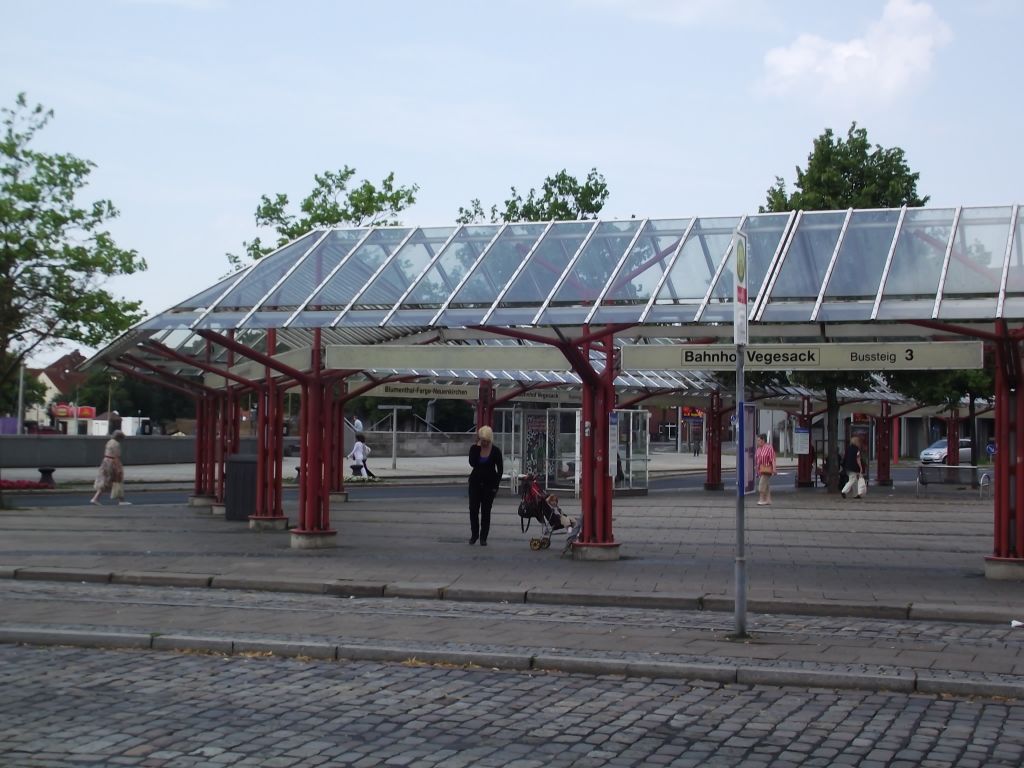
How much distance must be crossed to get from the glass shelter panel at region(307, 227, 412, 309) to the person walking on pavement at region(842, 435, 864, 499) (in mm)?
18407

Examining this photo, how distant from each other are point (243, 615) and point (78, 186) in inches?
941

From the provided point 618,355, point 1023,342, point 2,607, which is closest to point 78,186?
point 618,355

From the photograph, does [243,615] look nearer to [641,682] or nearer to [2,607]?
[2,607]

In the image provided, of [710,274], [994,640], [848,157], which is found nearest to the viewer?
[994,640]

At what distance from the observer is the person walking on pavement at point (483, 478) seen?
19.3 metres

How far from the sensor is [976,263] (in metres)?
15.9

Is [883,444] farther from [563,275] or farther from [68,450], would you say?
[68,450]

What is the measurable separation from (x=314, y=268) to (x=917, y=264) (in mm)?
8801

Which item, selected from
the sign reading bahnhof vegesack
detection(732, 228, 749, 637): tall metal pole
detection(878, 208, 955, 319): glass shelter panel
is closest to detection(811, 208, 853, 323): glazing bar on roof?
the sign reading bahnhof vegesack

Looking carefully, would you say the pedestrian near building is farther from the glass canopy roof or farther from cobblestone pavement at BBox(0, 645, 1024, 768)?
cobblestone pavement at BBox(0, 645, 1024, 768)

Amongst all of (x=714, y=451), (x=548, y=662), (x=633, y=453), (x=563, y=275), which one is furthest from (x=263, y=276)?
(x=714, y=451)

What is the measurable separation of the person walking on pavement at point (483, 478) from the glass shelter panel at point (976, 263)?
269 inches

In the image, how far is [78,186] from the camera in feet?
110

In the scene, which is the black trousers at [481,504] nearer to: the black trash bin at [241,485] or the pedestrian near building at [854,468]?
the black trash bin at [241,485]
